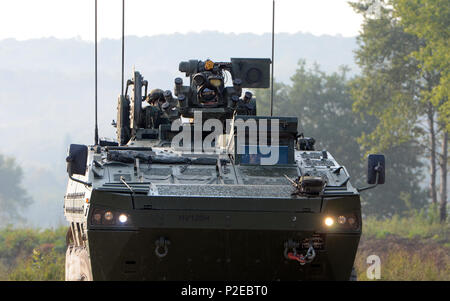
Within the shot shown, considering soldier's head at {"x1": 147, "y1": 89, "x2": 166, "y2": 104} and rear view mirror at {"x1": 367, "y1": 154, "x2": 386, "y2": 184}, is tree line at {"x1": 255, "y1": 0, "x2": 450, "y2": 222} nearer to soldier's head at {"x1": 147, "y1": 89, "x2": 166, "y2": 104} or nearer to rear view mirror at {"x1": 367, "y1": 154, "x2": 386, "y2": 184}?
soldier's head at {"x1": 147, "y1": 89, "x2": 166, "y2": 104}

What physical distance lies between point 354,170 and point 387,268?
75.8ft

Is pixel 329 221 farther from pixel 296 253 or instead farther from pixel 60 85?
pixel 60 85

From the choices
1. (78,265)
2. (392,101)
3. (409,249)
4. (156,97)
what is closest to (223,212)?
(78,265)

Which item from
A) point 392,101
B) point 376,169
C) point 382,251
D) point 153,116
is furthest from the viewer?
point 392,101

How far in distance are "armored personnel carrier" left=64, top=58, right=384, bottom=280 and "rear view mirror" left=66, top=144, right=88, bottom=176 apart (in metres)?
0.01

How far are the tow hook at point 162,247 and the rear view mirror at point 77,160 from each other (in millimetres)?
1209

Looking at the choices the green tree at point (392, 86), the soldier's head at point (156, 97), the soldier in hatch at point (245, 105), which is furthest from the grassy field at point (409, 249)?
the soldier's head at point (156, 97)

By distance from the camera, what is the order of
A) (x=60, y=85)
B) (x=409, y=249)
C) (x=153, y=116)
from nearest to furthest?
(x=153, y=116)
(x=409, y=249)
(x=60, y=85)

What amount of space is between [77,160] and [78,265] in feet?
6.64

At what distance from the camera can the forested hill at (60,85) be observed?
12150cm

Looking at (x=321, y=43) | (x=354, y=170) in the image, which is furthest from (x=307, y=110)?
(x=321, y=43)

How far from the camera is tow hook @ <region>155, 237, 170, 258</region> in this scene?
36.2 feet

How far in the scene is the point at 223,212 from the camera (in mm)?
10992
